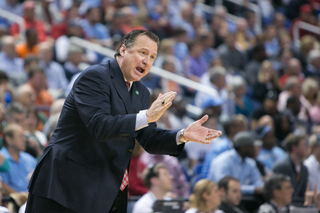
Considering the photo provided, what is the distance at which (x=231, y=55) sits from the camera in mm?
9453

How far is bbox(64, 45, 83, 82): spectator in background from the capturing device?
23.9 feet

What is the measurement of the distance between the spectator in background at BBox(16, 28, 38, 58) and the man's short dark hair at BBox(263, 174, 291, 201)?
13.6 ft

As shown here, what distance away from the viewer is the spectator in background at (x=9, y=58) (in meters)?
6.84

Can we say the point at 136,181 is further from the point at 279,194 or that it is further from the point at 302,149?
the point at 302,149

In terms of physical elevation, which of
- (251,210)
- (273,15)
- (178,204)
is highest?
(273,15)

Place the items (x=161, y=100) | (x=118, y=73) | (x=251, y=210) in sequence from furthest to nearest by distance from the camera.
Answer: (x=251, y=210), (x=118, y=73), (x=161, y=100)

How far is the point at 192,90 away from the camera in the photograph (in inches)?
311

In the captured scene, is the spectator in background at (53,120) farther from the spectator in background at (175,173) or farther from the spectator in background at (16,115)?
the spectator in background at (175,173)

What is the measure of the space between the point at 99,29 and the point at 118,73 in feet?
19.7

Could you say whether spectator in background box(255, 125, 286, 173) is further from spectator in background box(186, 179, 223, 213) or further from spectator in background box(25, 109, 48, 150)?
spectator in background box(25, 109, 48, 150)

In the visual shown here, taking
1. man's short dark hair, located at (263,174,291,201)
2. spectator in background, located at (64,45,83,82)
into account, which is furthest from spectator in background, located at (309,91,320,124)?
spectator in background, located at (64,45,83,82)

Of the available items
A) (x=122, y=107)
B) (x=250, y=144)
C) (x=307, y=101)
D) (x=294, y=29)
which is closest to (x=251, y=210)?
(x=250, y=144)

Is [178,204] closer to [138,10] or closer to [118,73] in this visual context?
[118,73]

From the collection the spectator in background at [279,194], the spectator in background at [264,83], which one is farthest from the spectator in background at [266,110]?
the spectator in background at [279,194]
